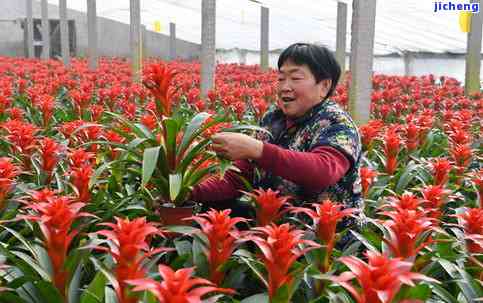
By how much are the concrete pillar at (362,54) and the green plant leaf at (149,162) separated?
361cm

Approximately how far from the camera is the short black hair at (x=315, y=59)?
116 inches

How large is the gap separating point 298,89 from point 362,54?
304 centimetres

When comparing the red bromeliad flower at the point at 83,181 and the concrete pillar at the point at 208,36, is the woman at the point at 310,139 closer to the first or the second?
the red bromeliad flower at the point at 83,181

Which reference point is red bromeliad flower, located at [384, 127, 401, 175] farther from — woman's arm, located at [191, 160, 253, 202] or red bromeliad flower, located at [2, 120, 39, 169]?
red bromeliad flower, located at [2, 120, 39, 169]

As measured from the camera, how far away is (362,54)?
584 centimetres

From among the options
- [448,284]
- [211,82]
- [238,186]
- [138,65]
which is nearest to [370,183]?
[238,186]

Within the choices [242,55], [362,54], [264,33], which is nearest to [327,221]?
[362,54]

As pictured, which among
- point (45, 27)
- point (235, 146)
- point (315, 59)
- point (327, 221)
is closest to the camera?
point (327, 221)

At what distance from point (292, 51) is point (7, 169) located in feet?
4.39

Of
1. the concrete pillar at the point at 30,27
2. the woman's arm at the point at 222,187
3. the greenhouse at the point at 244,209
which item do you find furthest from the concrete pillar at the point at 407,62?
the woman's arm at the point at 222,187

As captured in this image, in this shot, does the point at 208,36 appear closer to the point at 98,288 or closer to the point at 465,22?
the point at 98,288

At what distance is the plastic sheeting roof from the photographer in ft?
63.7

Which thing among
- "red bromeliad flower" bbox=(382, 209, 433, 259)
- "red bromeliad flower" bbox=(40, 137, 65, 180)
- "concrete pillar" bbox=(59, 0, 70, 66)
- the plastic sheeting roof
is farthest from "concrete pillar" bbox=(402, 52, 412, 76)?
"red bromeliad flower" bbox=(382, 209, 433, 259)

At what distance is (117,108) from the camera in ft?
22.7
